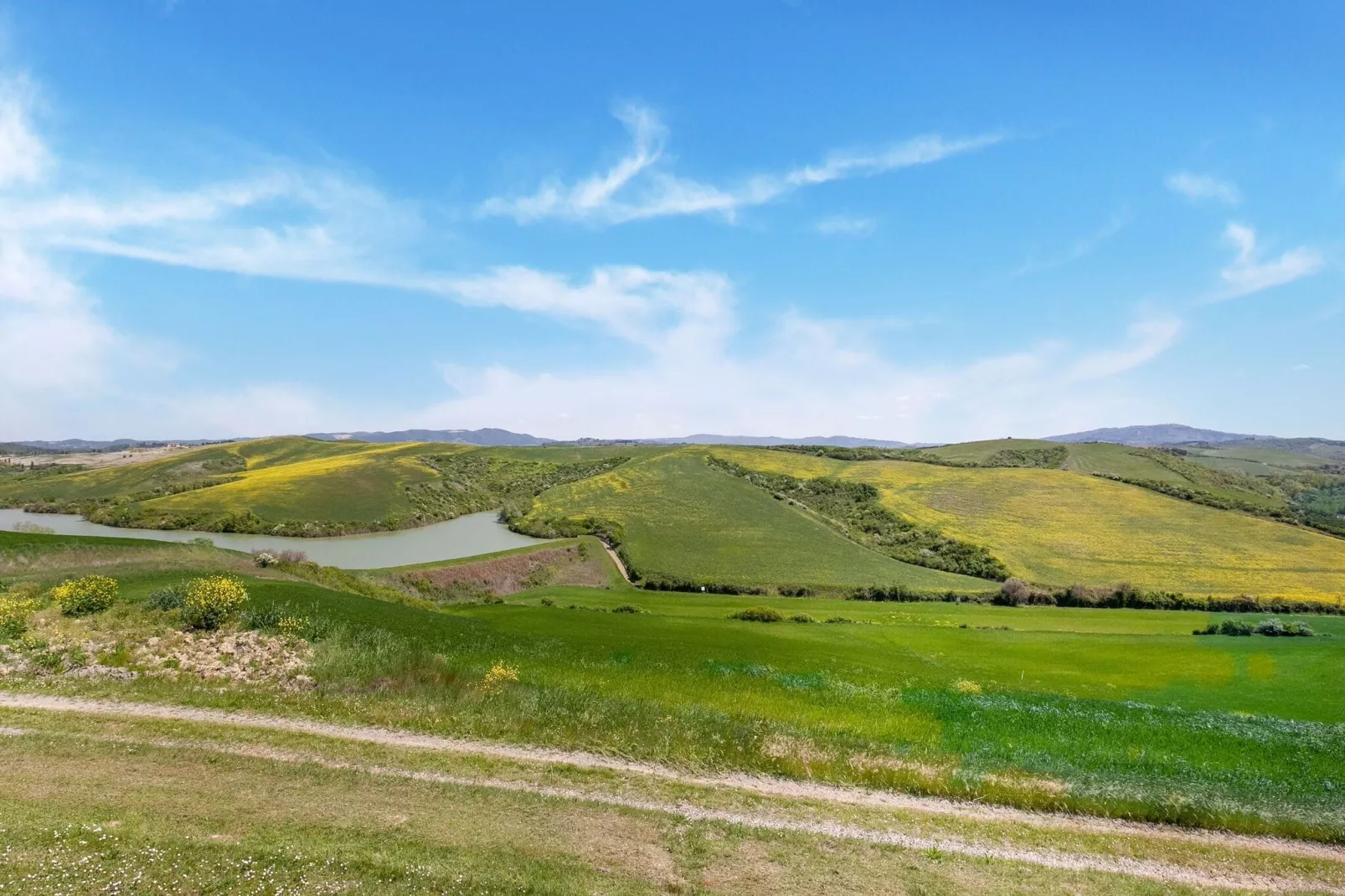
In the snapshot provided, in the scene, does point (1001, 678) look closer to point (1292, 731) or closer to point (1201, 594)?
point (1292, 731)

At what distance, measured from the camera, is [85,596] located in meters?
21.8

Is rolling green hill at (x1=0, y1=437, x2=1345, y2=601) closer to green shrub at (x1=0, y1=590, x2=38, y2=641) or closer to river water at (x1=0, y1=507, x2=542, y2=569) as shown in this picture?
river water at (x1=0, y1=507, x2=542, y2=569)

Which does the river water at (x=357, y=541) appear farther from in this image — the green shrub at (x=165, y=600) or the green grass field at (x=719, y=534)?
the green shrub at (x=165, y=600)

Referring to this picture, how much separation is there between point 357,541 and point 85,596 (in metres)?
56.8

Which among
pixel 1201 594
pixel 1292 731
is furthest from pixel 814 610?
pixel 1201 594

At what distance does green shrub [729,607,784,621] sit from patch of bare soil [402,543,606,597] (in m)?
20.9

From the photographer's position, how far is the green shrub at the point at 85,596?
847 inches

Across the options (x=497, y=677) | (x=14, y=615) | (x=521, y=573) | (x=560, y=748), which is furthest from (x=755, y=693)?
(x=521, y=573)

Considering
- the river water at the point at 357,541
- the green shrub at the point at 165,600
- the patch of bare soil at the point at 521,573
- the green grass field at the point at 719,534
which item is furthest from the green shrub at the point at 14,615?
the green grass field at the point at 719,534

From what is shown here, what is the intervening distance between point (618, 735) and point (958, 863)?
319 inches

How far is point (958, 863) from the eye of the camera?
10.5 metres

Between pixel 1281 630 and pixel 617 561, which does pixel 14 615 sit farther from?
pixel 1281 630

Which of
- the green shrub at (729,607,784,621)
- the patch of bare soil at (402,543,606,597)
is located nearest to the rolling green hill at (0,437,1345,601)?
the patch of bare soil at (402,543,606,597)

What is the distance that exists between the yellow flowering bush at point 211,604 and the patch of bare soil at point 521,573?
26.1 m
